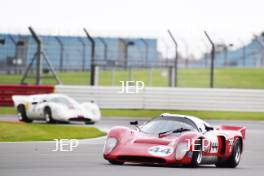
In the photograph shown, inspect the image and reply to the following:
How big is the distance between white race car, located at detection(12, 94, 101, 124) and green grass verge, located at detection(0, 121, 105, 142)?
413 centimetres

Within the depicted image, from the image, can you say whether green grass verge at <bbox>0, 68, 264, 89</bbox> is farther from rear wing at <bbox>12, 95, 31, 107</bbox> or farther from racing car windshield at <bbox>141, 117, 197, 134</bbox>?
racing car windshield at <bbox>141, 117, 197, 134</bbox>

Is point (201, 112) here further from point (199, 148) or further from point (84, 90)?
point (199, 148)

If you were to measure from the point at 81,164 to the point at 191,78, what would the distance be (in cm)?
3447

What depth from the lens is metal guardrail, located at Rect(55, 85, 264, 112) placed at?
31.1 meters

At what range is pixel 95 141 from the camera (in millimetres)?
20906

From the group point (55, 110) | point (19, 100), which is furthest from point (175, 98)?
point (19, 100)

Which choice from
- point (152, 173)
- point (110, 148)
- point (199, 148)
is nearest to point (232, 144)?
point (199, 148)

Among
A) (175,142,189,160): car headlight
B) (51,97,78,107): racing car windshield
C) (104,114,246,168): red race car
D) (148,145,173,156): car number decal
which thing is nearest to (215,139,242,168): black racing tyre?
(104,114,246,168): red race car

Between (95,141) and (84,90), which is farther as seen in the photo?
(84,90)

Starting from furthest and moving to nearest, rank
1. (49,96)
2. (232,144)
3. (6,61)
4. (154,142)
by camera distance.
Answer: (6,61) → (49,96) → (232,144) → (154,142)

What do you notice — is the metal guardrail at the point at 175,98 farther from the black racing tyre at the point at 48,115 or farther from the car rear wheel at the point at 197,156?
the car rear wheel at the point at 197,156

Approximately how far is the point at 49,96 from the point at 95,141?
744 centimetres

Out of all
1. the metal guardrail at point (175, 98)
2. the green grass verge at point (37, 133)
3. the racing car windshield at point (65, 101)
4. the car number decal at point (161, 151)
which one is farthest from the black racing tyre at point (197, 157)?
the metal guardrail at point (175, 98)

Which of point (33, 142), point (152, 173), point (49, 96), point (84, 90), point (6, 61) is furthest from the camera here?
point (6, 61)
